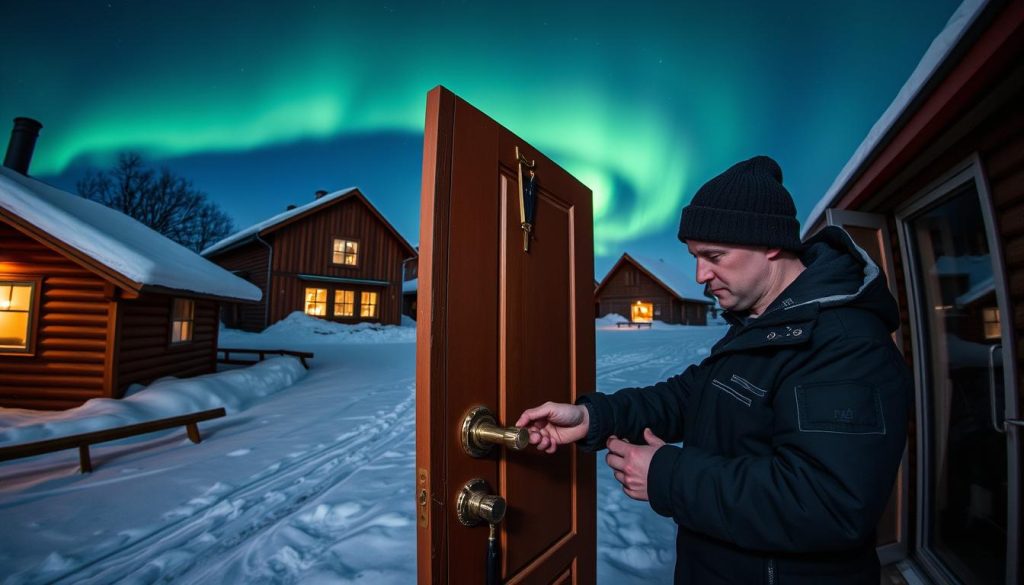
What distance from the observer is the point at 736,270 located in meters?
1.43

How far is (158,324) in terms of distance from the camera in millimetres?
7438

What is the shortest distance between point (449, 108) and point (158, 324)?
9.05 metres

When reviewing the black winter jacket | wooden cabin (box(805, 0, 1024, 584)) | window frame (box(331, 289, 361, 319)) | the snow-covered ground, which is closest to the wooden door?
the black winter jacket

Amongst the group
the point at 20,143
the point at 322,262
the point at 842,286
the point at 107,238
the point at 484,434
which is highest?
the point at 20,143

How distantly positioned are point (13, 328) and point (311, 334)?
10.7 metres

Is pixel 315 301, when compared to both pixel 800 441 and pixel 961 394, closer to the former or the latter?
pixel 961 394

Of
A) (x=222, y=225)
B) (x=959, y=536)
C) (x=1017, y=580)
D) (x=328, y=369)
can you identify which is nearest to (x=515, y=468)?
(x=1017, y=580)

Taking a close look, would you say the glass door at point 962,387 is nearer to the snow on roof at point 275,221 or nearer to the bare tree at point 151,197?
the snow on roof at point 275,221

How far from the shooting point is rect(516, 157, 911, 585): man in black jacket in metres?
0.96

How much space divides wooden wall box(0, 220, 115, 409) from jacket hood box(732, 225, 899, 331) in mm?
8729

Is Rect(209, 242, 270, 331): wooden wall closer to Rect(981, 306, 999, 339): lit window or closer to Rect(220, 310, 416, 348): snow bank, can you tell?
Rect(220, 310, 416, 348): snow bank

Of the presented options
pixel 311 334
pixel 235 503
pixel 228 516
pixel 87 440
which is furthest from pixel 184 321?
pixel 311 334

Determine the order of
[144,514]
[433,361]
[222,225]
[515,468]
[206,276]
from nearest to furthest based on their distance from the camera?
[433,361] → [515,468] → [144,514] → [206,276] → [222,225]

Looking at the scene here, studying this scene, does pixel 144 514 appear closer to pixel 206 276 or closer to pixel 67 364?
pixel 67 364
